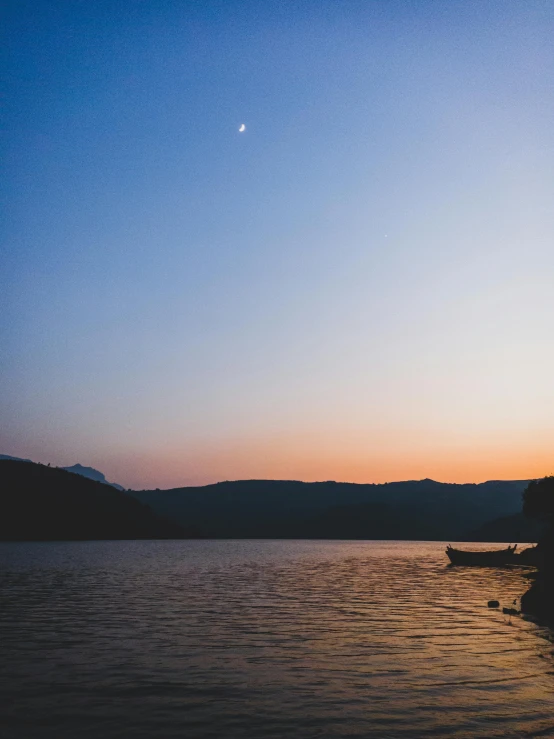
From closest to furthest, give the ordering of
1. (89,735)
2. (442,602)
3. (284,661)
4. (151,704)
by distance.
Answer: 1. (89,735)
2. (151,704)
3. (284,661)
4. (442,602)

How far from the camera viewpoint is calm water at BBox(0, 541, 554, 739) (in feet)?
58.3

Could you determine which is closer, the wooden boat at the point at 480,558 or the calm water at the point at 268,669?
the calm water at the point at 268,669

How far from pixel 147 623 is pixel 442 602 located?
28075 mm

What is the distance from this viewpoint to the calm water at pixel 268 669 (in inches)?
699

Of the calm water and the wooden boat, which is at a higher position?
the calm water

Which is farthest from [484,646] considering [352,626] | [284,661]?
[284,661]

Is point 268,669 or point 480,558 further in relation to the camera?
point 480,558

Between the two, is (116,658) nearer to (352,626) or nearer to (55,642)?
(55,642)

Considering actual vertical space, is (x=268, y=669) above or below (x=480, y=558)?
above

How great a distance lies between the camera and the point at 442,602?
52.6 m

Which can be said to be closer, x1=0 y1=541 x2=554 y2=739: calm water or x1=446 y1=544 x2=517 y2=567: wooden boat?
x1=0 y1=541 x2=554 y2=739: calm water

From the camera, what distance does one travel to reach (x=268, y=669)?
24891 millimetres

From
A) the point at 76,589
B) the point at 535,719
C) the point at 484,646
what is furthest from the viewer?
the point at 76,589

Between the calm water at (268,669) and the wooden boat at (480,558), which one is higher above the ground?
the calm water at (268,669)
